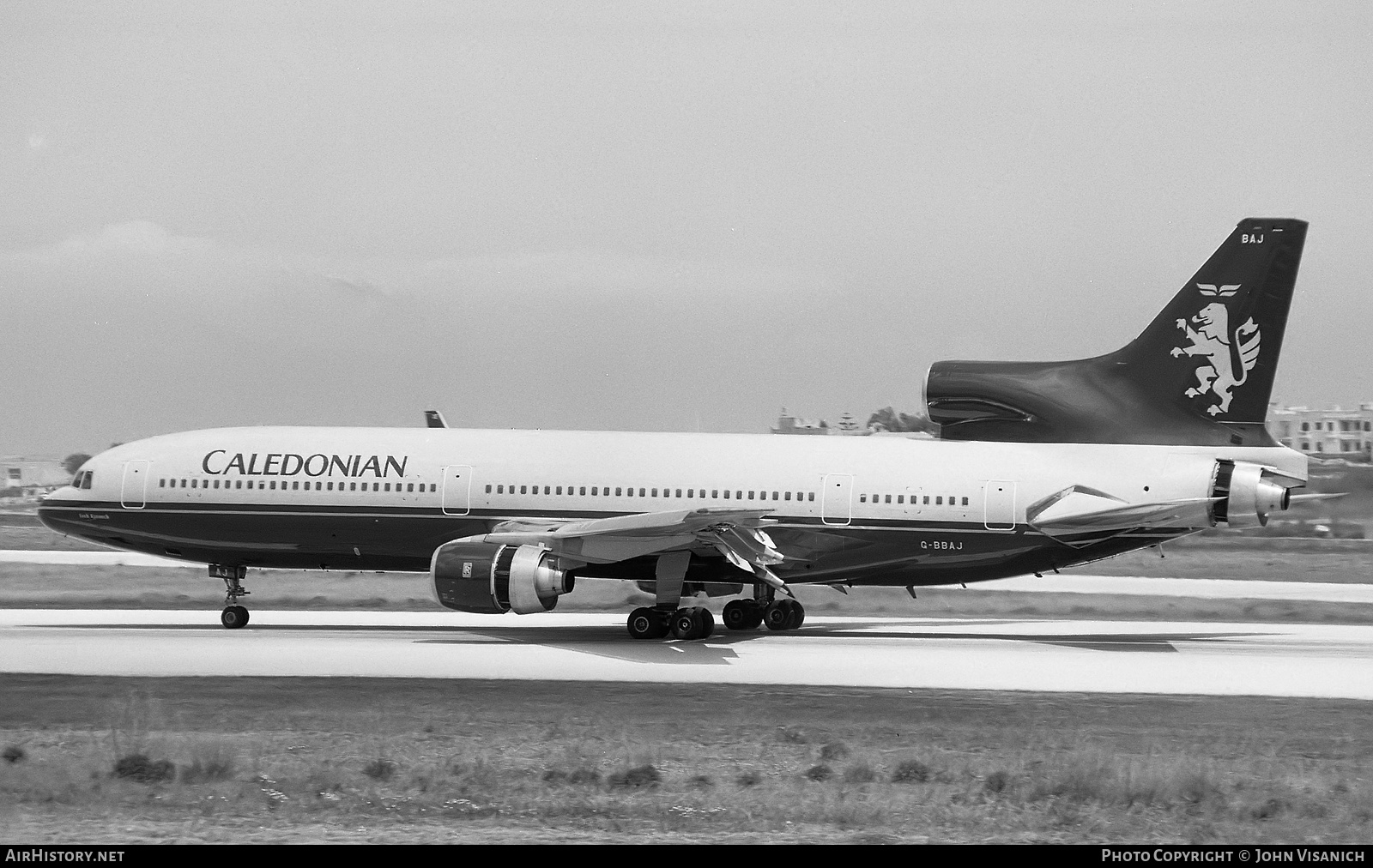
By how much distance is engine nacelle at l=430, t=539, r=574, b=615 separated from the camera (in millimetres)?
25328

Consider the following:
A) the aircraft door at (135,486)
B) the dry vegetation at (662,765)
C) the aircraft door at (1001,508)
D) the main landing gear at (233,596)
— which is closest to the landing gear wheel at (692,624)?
the aircraft door at (1001,508)

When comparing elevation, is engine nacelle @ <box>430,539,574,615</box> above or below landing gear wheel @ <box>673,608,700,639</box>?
above

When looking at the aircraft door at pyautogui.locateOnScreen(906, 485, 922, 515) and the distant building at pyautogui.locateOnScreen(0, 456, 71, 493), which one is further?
the distant building at pyautogui.locateOnScreen(0, 456, 71, 493)

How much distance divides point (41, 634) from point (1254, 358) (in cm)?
2383

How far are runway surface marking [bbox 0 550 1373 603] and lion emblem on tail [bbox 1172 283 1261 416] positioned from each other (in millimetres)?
9617

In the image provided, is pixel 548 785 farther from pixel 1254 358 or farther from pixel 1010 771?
pixel 1254 358

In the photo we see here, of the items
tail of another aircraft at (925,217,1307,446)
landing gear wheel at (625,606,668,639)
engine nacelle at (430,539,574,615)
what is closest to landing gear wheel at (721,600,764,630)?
landing gear wheel at (625,606,668,639)

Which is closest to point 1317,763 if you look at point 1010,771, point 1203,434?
point 1010,771

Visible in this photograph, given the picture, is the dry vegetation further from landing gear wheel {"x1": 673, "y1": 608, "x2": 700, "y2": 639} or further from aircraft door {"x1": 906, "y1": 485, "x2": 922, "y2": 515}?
aircraft door {"x1": 906, "y1": 485, "x2": 922, "y2": 515}

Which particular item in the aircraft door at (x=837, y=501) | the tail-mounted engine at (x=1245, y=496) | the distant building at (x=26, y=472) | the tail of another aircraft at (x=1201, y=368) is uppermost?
the tail of another aircraft at (x=1201, y=368)

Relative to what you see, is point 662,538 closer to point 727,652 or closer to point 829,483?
point 727,652

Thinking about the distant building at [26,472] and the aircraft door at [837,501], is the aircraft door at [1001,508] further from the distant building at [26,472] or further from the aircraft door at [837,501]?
the distant building at [26,472]

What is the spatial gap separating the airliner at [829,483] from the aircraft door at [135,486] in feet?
0.13

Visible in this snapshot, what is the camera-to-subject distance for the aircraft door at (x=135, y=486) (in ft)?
98.0
